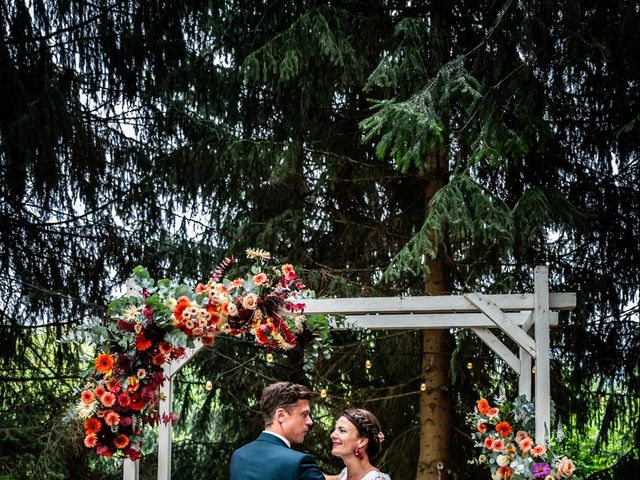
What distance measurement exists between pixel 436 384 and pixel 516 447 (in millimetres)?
2800

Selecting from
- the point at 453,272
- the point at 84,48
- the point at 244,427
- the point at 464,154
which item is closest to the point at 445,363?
the point at 453,272

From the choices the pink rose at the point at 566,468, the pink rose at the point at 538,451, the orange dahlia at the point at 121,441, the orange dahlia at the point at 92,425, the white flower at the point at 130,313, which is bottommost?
the pink rose at the point at 566,468

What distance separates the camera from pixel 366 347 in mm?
8922

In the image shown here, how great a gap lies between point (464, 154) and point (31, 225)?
403 centimetres

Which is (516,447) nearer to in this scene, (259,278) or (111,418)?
(259,278)

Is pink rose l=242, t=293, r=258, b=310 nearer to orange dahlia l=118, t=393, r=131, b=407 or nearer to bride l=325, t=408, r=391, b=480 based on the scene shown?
orange dahlia l=118, t=393, r=131, b=407

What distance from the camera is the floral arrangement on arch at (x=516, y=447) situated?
524cm

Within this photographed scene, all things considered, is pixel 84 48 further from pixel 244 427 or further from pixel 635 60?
pixel 635 60

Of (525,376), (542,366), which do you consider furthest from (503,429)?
(525,376)

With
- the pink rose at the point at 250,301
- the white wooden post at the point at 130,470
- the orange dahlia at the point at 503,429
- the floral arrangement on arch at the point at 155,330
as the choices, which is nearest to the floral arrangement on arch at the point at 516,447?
the orange dahlia at the point at 503,429

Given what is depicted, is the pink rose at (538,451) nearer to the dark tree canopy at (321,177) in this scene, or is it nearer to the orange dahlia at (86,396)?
the dark tree canopy at (321,177)

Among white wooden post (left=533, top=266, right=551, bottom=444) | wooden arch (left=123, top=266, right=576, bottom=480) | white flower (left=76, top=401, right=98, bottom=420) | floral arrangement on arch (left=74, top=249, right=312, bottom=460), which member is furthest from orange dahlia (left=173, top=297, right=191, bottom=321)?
white wooden post (left=533, top=266, right=551, bottom=444)

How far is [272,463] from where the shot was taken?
3.75 m

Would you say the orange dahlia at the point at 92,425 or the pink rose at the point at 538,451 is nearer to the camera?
the orange dahlia at the point at 92,425
